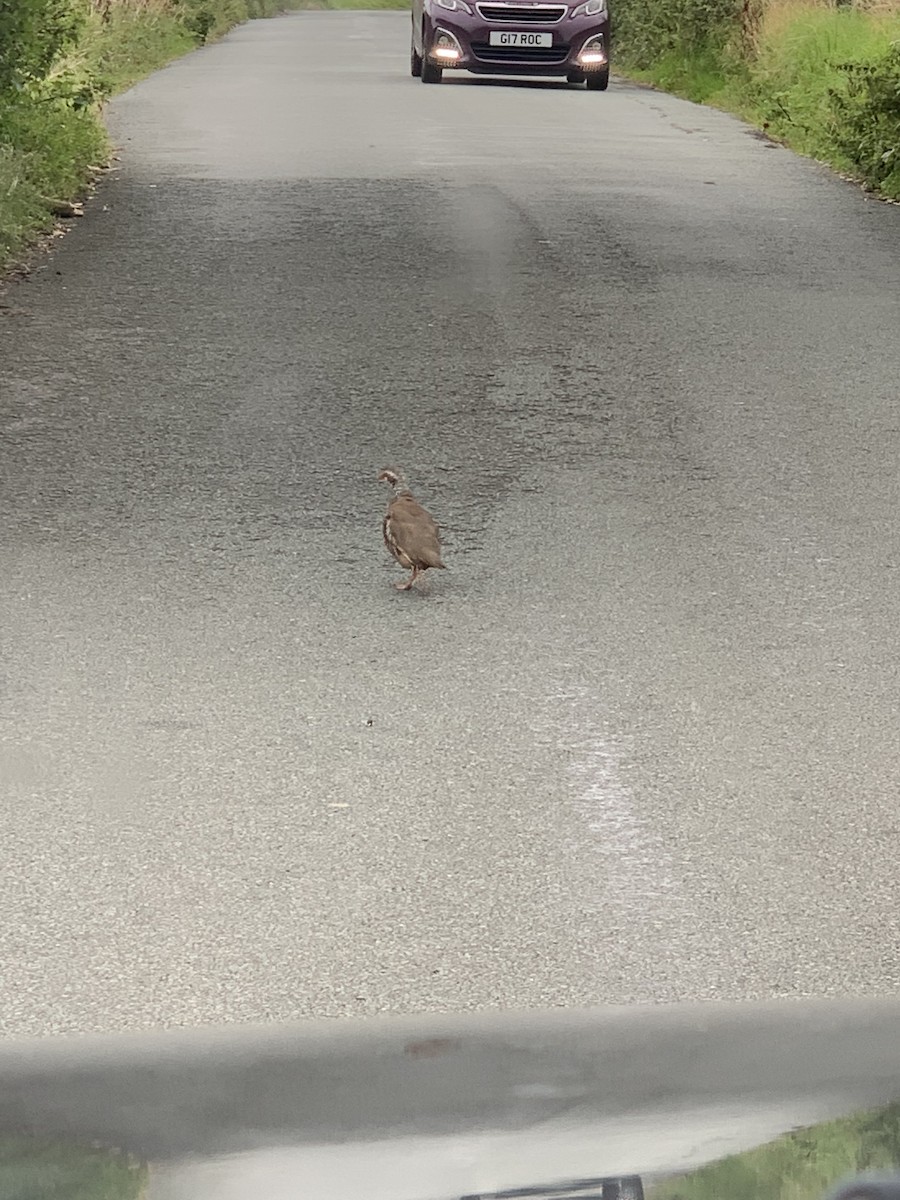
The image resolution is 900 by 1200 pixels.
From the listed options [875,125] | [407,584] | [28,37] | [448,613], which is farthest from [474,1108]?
[875,125]

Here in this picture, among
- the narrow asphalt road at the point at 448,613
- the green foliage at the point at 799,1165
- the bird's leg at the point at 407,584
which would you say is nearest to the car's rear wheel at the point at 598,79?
the narrow asphalt road at the point at 448,613

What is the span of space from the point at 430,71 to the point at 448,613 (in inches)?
754

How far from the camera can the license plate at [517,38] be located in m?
23.5

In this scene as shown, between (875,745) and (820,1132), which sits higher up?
(820,1132)

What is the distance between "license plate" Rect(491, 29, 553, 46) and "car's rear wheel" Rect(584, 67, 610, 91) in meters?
0.87

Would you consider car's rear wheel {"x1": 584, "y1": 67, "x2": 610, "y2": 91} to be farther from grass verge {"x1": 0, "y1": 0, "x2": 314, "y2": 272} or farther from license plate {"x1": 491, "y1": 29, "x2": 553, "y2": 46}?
grass verge {"x1": 0, "y1": 0, "x2": 314, "y2": 272}

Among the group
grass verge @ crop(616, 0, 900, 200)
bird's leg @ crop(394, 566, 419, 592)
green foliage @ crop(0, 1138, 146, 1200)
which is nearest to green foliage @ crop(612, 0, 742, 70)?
grass verge @ crop(616, 0, 900, 200)

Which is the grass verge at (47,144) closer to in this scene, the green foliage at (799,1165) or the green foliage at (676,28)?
the green foliage at (676,28)

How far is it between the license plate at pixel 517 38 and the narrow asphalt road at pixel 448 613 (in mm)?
9767

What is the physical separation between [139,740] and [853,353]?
5.84m

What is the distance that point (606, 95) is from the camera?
2406 centimetres

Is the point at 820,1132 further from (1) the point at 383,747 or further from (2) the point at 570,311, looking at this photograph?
(2) the point at 570,311

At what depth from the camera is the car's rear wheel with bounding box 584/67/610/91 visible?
24359 millimetres

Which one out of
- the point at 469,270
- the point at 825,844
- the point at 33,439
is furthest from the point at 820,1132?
the point at 469,270
